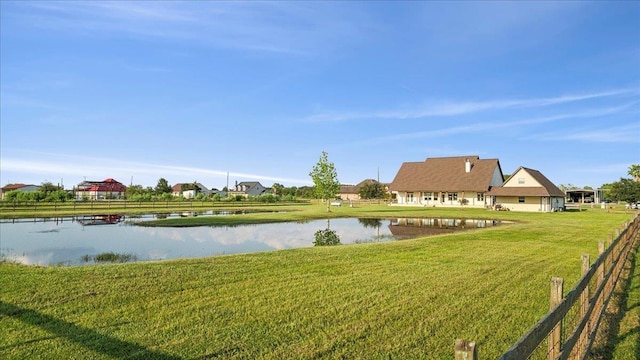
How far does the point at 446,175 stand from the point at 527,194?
44.4 feet

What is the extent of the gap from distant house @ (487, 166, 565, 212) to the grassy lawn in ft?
122

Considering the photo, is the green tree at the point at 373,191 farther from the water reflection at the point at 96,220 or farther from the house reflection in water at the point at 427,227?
the water reflection at the point at 96,220

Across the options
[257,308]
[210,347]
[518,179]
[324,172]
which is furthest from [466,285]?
[518,179]

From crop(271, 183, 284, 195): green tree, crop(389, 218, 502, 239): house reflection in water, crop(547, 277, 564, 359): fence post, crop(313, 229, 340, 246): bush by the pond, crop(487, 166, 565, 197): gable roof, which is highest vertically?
crop(271, 183, 284, 195): green tree

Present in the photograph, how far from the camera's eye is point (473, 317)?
22.3 ft

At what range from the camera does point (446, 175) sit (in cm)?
5728

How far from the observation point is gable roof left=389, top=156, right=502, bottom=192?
53691 millimetres

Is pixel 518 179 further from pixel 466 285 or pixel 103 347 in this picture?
pixel 103 347

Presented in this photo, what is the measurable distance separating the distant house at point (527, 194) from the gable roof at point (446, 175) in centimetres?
387

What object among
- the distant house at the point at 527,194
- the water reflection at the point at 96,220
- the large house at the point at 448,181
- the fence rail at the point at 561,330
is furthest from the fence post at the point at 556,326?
the large house at the point at 448,181

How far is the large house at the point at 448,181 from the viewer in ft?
175

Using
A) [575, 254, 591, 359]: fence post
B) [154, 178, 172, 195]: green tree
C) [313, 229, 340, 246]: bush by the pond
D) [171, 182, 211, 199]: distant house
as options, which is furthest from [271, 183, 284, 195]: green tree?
[575, 254, 591, 359]: fence post

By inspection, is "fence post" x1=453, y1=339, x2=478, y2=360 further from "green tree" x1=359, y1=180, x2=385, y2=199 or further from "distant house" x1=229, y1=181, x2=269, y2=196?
"distant house" x1=229, y1=181, x2=269, y2=196

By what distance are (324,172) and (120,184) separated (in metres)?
89.8
